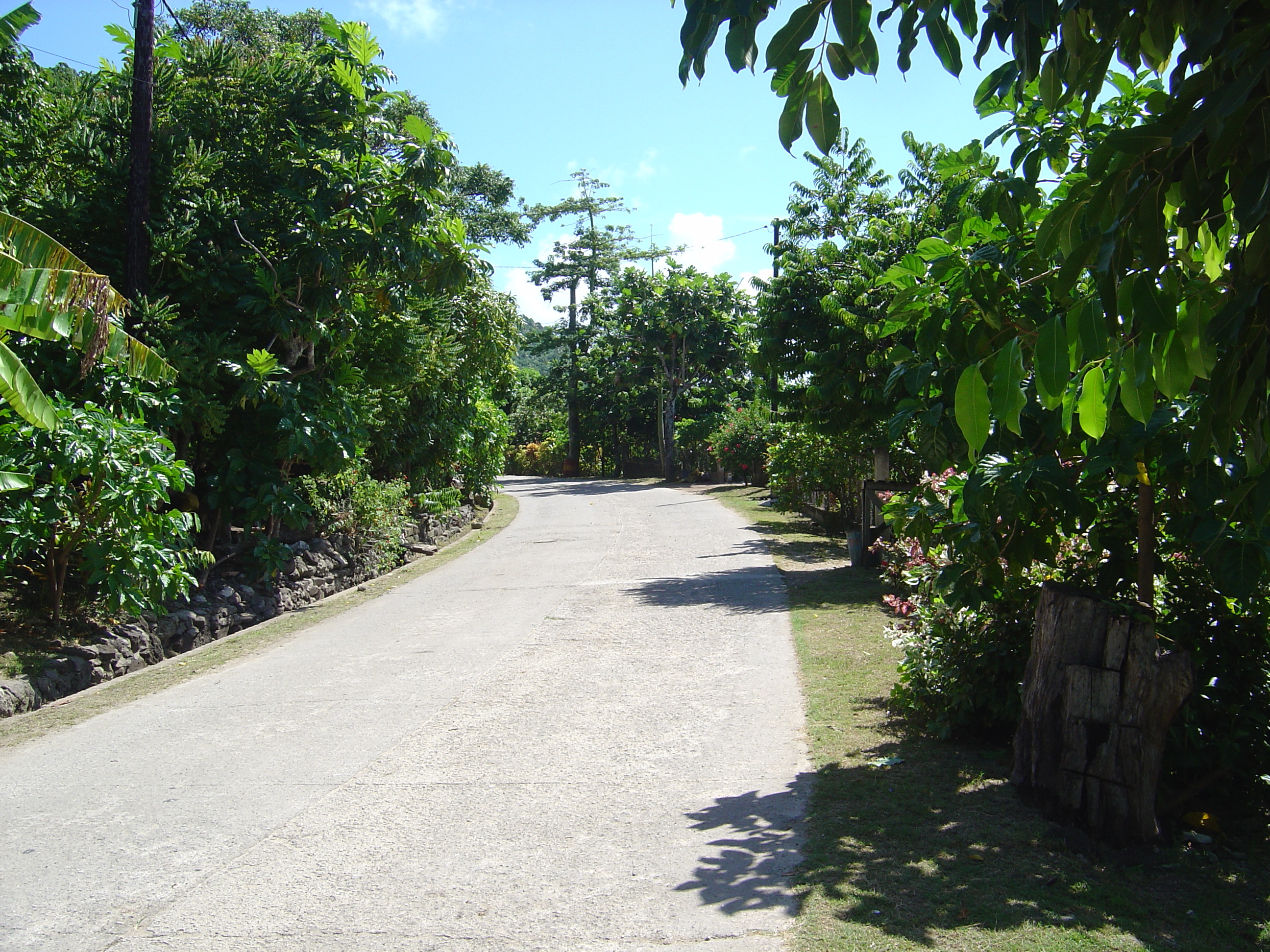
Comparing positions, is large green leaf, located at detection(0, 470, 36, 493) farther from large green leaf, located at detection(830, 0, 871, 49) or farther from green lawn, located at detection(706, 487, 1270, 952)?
large green leaf, located at detection(830, 0, 871, 49)

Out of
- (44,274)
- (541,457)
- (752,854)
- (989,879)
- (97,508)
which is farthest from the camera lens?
(541,457)

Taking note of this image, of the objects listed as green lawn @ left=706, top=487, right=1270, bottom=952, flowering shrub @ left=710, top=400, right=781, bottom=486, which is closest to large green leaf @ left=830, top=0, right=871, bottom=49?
green lawn @ left=706, top=487, right=1270, bottom=952

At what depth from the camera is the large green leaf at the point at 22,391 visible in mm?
4672

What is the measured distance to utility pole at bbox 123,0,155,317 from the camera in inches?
435

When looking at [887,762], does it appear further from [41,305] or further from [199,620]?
[199,620]

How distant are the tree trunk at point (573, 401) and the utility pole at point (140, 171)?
3438 cm

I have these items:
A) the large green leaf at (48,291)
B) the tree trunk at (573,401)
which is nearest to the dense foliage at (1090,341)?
the large green leaf at (48,291)

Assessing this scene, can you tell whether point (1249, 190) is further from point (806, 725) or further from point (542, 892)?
point (806, 725)

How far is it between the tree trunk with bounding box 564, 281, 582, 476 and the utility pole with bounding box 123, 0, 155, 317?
113ft

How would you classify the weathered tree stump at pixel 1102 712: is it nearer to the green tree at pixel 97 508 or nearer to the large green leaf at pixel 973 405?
the large green leaf at pixel 973 405

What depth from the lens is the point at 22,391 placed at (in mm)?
5078

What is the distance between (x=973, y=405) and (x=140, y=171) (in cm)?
1139

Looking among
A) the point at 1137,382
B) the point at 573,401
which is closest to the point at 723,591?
the point at 1137,382

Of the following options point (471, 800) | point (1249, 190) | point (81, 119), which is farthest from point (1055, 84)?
point (81, 119)
